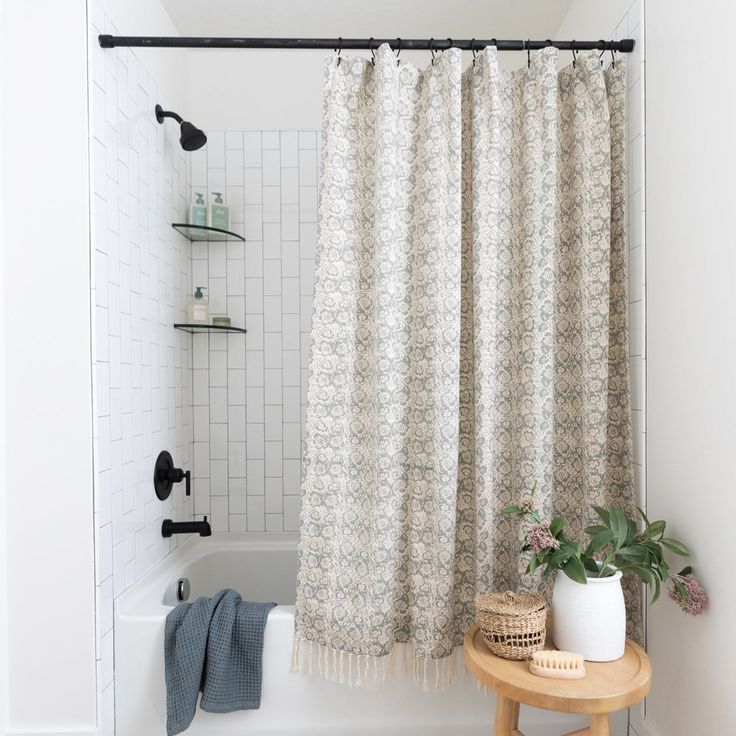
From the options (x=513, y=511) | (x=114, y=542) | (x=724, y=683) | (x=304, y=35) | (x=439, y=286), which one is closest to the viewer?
(x=724, y=683)

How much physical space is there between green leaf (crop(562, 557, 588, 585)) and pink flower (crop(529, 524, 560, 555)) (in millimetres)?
47

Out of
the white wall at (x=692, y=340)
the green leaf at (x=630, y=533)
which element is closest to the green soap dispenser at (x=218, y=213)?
the white wall at (x=692, y=340)

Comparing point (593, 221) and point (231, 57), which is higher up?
point (231, 57)

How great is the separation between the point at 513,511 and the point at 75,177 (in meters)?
1.42

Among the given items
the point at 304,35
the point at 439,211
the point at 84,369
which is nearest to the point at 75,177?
the point at 84,369

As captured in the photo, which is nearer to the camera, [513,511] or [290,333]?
[513,511]

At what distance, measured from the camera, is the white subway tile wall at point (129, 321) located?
1666 millimetres

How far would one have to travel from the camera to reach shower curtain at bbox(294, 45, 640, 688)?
5.35ft

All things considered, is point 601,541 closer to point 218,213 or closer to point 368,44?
point 368,44

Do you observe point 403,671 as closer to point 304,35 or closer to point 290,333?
point 290,333

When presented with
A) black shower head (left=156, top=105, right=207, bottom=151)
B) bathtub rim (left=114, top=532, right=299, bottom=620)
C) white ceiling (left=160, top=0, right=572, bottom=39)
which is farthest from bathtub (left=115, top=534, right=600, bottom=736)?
white ceiling (left=160, top=0, right=572, bottom=39)

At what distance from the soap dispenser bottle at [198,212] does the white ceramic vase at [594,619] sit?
186cm

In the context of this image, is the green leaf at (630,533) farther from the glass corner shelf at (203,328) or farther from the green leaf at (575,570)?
the glass corner shelf at (203,328)

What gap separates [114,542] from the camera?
1747 mm
